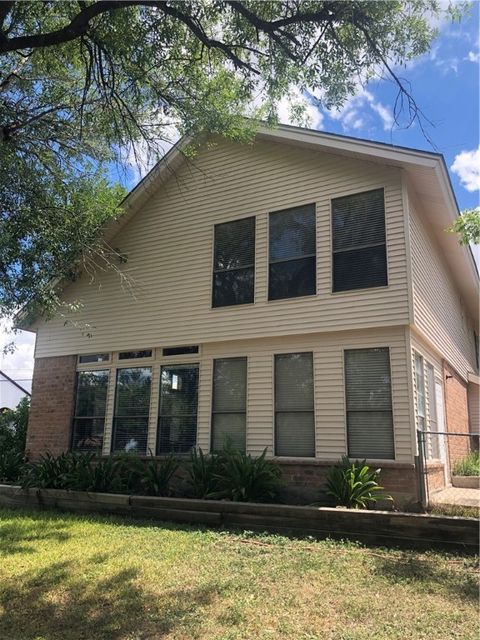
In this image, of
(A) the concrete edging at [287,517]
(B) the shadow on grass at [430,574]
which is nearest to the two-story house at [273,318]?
(A) the concrete edging at [287,517]

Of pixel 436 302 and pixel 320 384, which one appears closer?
pixel 320 384

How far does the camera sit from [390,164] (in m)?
9.18

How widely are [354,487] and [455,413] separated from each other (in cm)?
666

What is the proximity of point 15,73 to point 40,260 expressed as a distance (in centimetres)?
335

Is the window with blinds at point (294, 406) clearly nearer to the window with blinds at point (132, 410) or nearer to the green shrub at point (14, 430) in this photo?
the window with blinds at point (132, 410)

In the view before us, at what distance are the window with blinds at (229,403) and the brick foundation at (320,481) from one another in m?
1.08

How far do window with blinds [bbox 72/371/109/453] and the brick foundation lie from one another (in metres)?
4.63

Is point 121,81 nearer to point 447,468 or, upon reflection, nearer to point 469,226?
point 469,226

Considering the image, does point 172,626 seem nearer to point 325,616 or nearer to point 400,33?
point 325,616

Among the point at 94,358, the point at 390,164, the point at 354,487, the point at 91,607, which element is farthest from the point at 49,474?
the point at 390,164

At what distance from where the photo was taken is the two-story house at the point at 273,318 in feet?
29.1

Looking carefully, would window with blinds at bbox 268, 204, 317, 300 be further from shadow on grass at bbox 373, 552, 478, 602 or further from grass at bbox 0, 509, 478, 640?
shadow on grass at bbox 373, 552, 478, 602

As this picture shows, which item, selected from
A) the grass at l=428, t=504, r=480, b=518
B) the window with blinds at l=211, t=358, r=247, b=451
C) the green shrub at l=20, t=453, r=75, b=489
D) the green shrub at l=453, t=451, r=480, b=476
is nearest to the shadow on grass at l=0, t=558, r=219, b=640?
the grass at l=428, t=504, r=480, b=518

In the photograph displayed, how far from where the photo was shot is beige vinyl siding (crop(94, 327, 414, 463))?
848 centimetres
